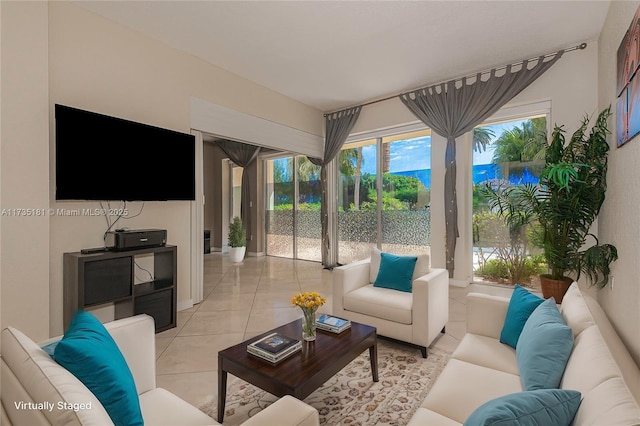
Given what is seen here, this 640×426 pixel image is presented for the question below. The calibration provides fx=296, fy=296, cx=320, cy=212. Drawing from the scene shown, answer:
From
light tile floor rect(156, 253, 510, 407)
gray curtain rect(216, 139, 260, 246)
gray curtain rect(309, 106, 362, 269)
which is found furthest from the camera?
gray curtain rect(216, 139, 260, 246)

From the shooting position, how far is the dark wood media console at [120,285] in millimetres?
2557

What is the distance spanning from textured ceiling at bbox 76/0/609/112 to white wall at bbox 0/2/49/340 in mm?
692

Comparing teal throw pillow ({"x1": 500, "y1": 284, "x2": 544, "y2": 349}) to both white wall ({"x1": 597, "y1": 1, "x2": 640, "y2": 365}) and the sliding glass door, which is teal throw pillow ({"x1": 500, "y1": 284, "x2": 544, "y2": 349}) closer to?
white wall ({"x1": 597, "y1": 1, "x2": 640, "y2": 365})

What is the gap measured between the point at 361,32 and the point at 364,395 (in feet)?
10.9

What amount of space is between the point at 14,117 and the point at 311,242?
498cm

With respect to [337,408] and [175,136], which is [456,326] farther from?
[175,136]

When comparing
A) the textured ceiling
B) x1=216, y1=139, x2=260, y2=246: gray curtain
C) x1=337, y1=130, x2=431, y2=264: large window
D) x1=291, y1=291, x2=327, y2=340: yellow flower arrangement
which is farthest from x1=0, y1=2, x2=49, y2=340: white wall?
x1=216, y1=139, x2=260, y2=246: gray curtain

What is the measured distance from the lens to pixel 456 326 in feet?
10.00

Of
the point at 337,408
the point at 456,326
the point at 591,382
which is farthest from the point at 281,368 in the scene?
the point at 456,326

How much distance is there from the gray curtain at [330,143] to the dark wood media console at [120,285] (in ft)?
10.1

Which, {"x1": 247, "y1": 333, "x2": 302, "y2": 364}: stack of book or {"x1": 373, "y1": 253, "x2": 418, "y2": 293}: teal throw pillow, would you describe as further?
{"x1": 373, "y1": 253, "x2": 418, "y2": 293}: teal throw pillow

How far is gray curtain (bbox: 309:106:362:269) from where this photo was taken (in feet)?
17.7

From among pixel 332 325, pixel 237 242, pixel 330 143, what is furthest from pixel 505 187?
pixel 237 242

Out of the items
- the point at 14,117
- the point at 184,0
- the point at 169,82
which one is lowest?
the point at 14,117
